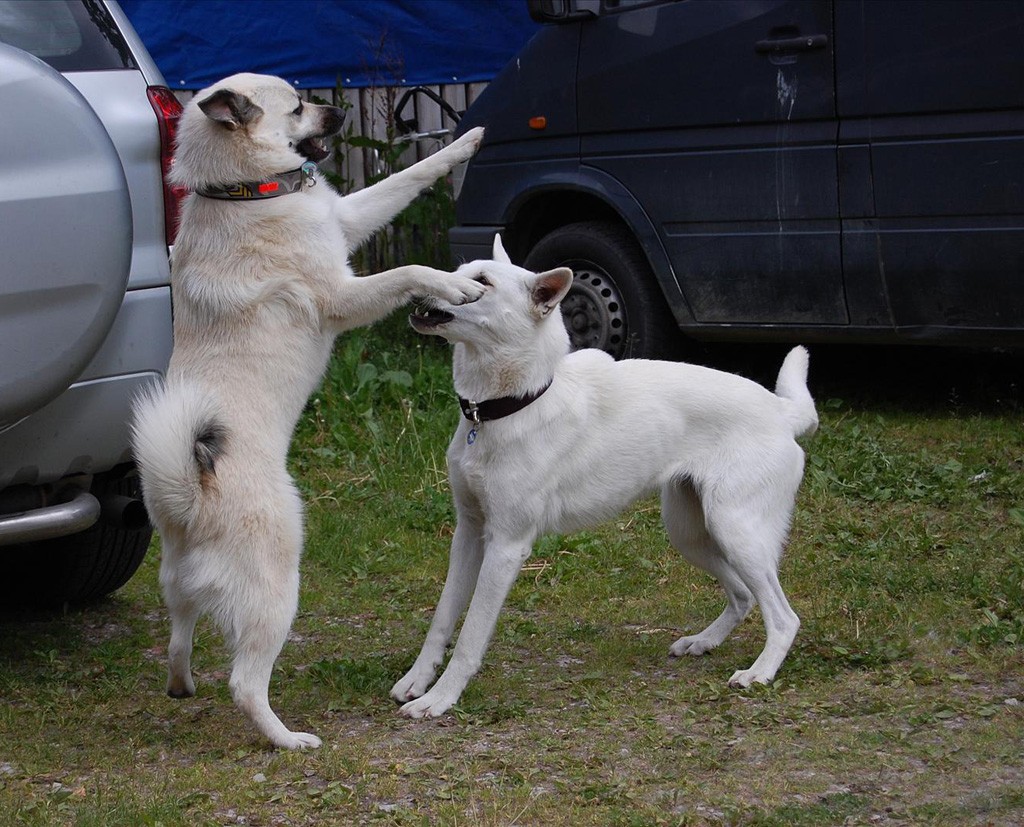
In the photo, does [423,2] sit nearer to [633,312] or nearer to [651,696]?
[633,312]

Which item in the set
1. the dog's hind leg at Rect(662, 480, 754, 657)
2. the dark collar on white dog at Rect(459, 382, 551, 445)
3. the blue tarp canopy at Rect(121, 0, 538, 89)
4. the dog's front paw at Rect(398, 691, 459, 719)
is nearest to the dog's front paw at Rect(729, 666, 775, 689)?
the dog's hind leg at Rect(662, 480, 754, 657)

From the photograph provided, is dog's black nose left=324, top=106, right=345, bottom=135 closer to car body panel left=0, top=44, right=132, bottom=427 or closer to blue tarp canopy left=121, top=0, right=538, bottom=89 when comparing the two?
car body panel left=0, top=44, right=132, bottom=427

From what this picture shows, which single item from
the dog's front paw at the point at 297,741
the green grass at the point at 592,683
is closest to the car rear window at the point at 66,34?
the green grass at the point at 592,683

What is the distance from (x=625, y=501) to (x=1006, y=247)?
285 cm

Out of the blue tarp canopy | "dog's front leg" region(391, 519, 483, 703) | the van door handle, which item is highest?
the blue tarp canopy

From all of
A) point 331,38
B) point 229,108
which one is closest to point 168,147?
point 229,108

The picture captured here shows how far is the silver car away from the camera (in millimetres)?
3342

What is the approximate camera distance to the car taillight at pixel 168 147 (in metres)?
3.90

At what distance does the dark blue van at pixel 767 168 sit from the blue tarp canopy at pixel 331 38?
2.53m

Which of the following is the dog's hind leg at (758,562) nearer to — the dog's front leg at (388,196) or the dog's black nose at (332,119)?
the dog's front leg at (388,196)

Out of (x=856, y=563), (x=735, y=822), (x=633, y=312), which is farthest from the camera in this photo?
(x=633, y=312)

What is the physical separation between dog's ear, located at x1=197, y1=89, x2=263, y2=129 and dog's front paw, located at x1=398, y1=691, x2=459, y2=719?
74.3 inches

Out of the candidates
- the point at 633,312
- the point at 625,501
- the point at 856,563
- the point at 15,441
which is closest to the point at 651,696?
the point at 625,501

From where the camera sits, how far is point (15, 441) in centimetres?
355
